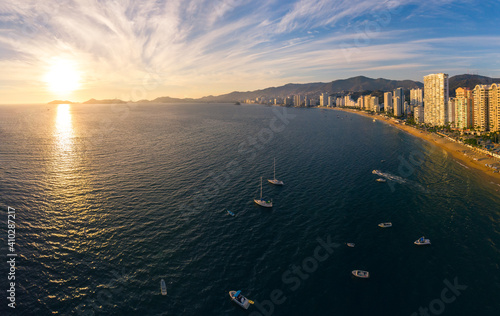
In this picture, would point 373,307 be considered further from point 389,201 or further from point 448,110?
point 448,110

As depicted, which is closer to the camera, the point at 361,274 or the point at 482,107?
the point at 361,274

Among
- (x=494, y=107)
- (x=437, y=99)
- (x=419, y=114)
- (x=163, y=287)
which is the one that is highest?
(x=437, y=99)

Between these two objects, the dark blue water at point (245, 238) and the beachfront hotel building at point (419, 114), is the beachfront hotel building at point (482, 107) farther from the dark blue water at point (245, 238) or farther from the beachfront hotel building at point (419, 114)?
the dark blue water at point (245, 238)

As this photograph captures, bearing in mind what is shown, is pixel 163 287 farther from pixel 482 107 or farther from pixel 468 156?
pixel 482 107

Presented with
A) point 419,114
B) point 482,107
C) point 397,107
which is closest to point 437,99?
point 419,114

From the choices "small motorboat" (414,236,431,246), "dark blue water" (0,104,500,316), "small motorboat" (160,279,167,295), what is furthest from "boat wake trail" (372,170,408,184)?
"small motorboat" (160,279,167,295)

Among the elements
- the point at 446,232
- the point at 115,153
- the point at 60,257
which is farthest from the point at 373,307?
the point at 115,153

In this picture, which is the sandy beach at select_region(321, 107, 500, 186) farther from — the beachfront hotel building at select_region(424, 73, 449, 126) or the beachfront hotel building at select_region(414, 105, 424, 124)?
the beachfront hotel building at select_region(414, 105, 424, 124)
